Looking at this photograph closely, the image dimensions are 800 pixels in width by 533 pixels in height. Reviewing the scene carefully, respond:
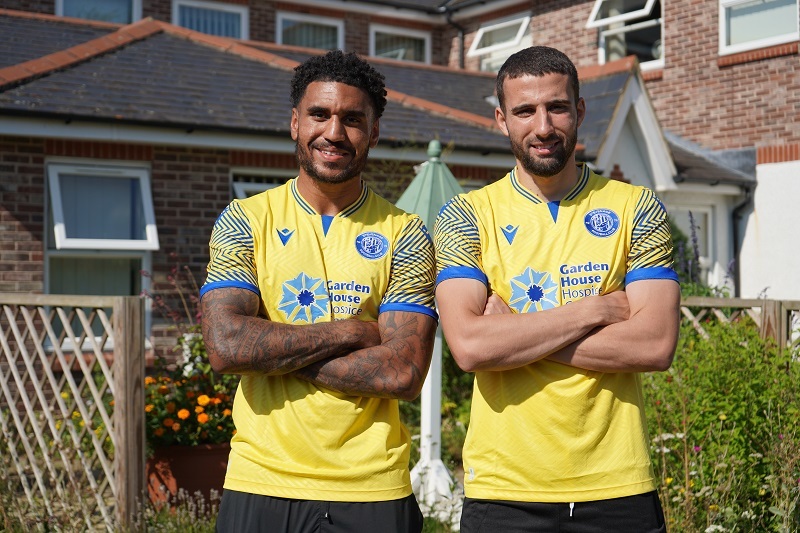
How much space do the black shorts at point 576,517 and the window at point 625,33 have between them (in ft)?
47.6

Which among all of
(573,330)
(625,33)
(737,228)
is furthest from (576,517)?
(625,33)

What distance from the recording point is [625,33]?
16.8 metres

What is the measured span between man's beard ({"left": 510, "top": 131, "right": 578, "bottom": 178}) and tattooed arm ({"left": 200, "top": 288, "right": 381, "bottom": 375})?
2.31ft

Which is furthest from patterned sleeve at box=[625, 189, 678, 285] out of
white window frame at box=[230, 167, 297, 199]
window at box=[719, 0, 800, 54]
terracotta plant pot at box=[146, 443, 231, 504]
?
window at box=[719, 0, 800, 54]

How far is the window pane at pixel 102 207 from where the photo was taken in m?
9.48

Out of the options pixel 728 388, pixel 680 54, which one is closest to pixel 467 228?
pixel 728 388

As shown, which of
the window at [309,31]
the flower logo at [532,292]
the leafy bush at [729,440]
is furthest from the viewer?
the window at [309,31]

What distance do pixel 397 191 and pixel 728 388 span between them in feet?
19.9

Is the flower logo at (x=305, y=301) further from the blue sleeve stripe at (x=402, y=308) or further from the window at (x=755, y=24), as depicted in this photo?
the window at (x=755, y=24)

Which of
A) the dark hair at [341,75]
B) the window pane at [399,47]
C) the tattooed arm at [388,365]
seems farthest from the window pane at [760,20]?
the tattooed arm at [388,365]

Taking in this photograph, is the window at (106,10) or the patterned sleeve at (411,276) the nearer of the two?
the patterned sleeve at (411,276)

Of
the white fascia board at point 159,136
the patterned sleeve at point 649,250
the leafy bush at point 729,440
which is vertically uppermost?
the white fascia board at point 159,136

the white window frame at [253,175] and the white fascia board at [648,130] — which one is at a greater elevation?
the white fascia board at [648,130]

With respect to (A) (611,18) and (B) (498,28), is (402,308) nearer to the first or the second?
(A) (611,18)
